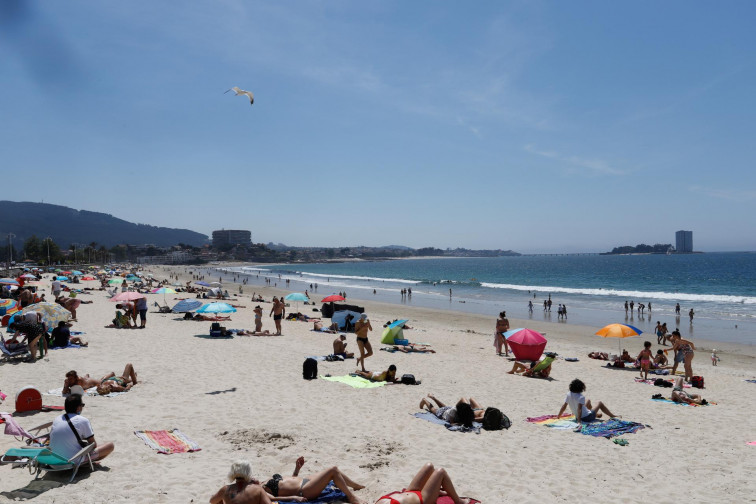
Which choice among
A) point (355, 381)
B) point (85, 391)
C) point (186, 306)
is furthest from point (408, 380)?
point (186, 306)

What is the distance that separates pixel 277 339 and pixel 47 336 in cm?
688

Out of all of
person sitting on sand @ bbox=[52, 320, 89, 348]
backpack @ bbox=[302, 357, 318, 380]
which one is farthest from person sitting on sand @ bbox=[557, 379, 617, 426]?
person sitting on sand @ bbox=[52, 320, 89, 348]

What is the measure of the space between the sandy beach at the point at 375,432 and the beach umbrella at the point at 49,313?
834 millimetres

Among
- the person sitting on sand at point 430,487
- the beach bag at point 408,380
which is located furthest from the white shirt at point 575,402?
the person sitting on sand at point 430,487

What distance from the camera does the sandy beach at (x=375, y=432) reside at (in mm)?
5410

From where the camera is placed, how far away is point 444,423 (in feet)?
25.7

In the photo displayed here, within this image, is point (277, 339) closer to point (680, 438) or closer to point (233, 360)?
point (233, 360)

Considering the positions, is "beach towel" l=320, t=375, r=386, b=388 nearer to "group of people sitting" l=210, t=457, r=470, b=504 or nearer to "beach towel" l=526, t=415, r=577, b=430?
"beach towel" l=526, t=415, r=577, b=430

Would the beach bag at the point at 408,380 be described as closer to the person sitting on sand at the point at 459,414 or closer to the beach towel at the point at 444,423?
the beach towel at the point at 444,423

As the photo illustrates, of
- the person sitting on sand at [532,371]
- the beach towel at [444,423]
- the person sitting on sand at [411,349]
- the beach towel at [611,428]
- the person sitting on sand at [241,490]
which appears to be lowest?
the person sitting on sand at [411,349]

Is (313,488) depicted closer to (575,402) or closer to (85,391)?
(575,402)

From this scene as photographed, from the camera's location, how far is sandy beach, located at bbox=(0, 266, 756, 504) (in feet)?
17.7

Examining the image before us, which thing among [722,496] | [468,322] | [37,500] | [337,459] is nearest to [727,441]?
[722,496]

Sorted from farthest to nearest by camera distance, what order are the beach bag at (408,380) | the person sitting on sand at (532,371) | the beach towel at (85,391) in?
the person sitting on sand at (532,371) → the beach bag at (408,380) → the beach towel at (85,391)
